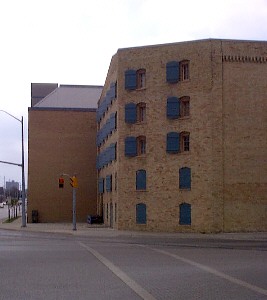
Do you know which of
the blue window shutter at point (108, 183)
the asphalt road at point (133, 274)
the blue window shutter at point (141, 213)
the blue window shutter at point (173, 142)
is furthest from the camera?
the blue window shutter at point (108, 183)

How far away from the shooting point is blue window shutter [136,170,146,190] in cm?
4912

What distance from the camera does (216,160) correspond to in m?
45.8

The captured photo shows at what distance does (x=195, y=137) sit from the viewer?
46.6 meters

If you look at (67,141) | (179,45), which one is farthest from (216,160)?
(67,141)

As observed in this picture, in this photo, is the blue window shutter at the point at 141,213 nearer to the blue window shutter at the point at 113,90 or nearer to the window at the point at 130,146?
the window at the point at 130,146

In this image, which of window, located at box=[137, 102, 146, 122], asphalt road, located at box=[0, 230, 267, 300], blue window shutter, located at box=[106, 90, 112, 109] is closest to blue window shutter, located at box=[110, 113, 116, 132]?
blue window shutter, located at box=[106, 90, 112, 109]

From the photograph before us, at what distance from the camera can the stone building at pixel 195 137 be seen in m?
Answer: 46.0

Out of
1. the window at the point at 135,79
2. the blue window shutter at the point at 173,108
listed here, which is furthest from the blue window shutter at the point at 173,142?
the window at the point at 135,79

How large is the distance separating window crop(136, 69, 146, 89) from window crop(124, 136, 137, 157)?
3945mm

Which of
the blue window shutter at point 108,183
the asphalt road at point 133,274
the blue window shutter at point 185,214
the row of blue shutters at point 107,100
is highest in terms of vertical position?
the row of blue shutters at point 107,100

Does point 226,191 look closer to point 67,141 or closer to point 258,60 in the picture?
point 258,60

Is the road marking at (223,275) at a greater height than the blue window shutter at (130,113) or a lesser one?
lesser

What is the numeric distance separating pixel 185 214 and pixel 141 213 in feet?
12.6

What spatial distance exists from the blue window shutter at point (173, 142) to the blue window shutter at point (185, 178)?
4.97ft
